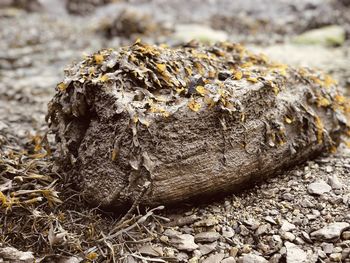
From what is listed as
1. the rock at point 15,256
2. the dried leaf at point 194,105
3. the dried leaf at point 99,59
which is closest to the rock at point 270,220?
the dried leaf at point 194,105

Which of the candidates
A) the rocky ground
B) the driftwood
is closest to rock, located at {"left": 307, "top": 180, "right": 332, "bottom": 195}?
the rocky ground

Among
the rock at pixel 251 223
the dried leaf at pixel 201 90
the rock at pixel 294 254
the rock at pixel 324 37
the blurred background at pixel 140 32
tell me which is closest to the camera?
the rock at pixel 294 254

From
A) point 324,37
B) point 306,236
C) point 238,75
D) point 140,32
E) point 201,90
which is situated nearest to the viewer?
point 306,236

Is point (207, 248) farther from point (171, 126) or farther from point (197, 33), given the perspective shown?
point (197, 33)

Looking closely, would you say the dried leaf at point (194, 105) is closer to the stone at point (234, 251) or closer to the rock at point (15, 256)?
the stone at point (234, 251)

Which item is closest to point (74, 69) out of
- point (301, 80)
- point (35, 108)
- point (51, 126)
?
point (51, 126)

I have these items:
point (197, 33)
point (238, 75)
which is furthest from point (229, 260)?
point (197, 33)

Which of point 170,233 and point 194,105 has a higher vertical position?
point 194,105

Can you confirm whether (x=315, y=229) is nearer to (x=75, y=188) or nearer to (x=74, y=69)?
(x=75, y=188)
